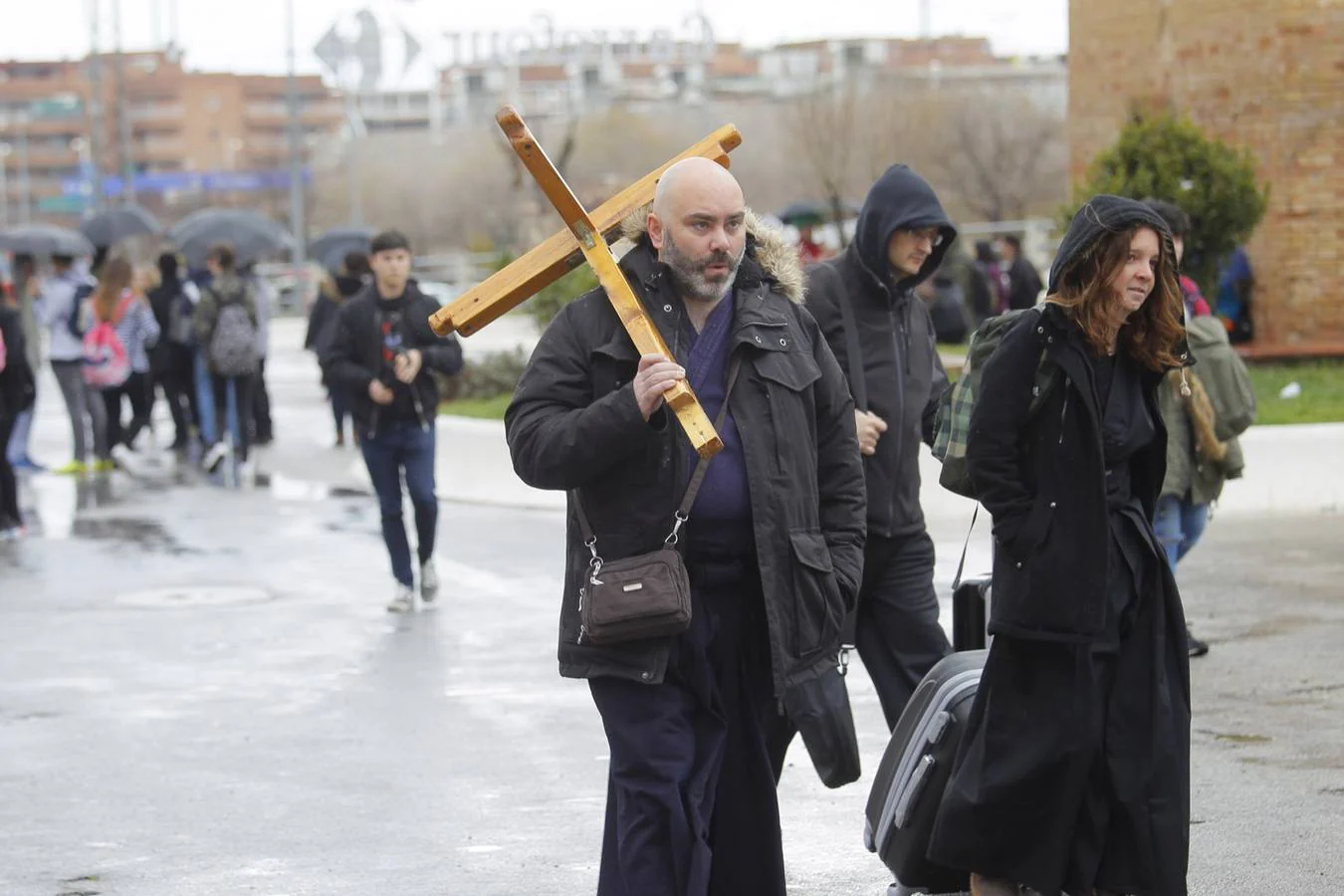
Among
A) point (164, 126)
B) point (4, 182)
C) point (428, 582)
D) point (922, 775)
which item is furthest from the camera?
Result: point (4, 182)

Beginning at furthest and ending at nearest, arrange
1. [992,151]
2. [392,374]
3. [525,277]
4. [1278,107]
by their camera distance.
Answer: [992,151] → [1278,107] → [392,374] → [525,277]

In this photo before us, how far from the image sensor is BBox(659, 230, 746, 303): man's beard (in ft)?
15.9

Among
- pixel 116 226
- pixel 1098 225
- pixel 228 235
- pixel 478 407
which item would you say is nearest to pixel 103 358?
pixel 478 407

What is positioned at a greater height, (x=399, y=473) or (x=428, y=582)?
(x=399, y=473)

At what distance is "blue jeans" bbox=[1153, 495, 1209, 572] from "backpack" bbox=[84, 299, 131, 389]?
1200cm

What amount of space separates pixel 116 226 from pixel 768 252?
900 inches

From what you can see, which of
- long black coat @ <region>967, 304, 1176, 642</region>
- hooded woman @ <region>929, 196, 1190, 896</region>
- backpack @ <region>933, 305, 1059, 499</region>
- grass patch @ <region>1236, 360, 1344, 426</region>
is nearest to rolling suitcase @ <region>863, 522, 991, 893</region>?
hooded woman @ <region>929, 196, 1190, 896</region>

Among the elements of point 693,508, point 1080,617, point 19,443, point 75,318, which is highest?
point 693,508

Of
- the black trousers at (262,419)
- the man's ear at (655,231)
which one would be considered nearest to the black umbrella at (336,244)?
the black trousers at (262,419)

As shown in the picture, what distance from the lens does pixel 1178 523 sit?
347 inches

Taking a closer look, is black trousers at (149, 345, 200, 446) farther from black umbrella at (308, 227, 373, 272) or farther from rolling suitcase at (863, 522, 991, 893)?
rolling suitcase at (863, 522, 991, 893)

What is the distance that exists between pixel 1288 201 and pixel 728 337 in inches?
569

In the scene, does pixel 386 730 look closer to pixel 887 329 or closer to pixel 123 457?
pixel 887 329

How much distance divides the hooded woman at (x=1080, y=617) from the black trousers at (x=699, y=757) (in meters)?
0.48
